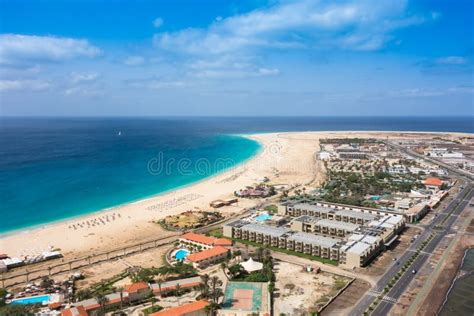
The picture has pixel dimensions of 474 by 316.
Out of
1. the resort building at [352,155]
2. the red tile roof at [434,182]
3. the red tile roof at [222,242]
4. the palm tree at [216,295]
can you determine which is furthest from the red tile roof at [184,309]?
the resort building at [352,155]

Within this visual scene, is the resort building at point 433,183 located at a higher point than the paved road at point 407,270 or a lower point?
higher

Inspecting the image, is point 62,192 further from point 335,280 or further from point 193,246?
point 335,280

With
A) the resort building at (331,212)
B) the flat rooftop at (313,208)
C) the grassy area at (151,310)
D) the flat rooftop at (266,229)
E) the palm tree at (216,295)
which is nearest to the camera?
the grassy area at (151,310)

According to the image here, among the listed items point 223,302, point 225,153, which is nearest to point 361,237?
point 223,302

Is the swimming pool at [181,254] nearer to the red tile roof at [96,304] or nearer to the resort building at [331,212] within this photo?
the red tile roof at [96,304]

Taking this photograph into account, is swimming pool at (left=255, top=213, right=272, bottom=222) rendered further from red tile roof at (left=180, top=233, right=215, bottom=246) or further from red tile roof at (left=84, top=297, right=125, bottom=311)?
red tile roof at (left=84, top=297, right=125, bottom=311)

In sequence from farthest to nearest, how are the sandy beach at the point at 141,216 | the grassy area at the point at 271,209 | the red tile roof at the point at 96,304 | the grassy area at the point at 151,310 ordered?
the grassy area at the point at 271,209 < the sandy beach at the point at 141,216 < the red tile roof at the point at 96,304 < the grassy area at the point at 151,310

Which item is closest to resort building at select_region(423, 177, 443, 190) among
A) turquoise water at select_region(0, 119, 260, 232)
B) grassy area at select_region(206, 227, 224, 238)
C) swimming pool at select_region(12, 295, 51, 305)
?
Answer: grassy area at select_region(206, 227, 224, 238)
